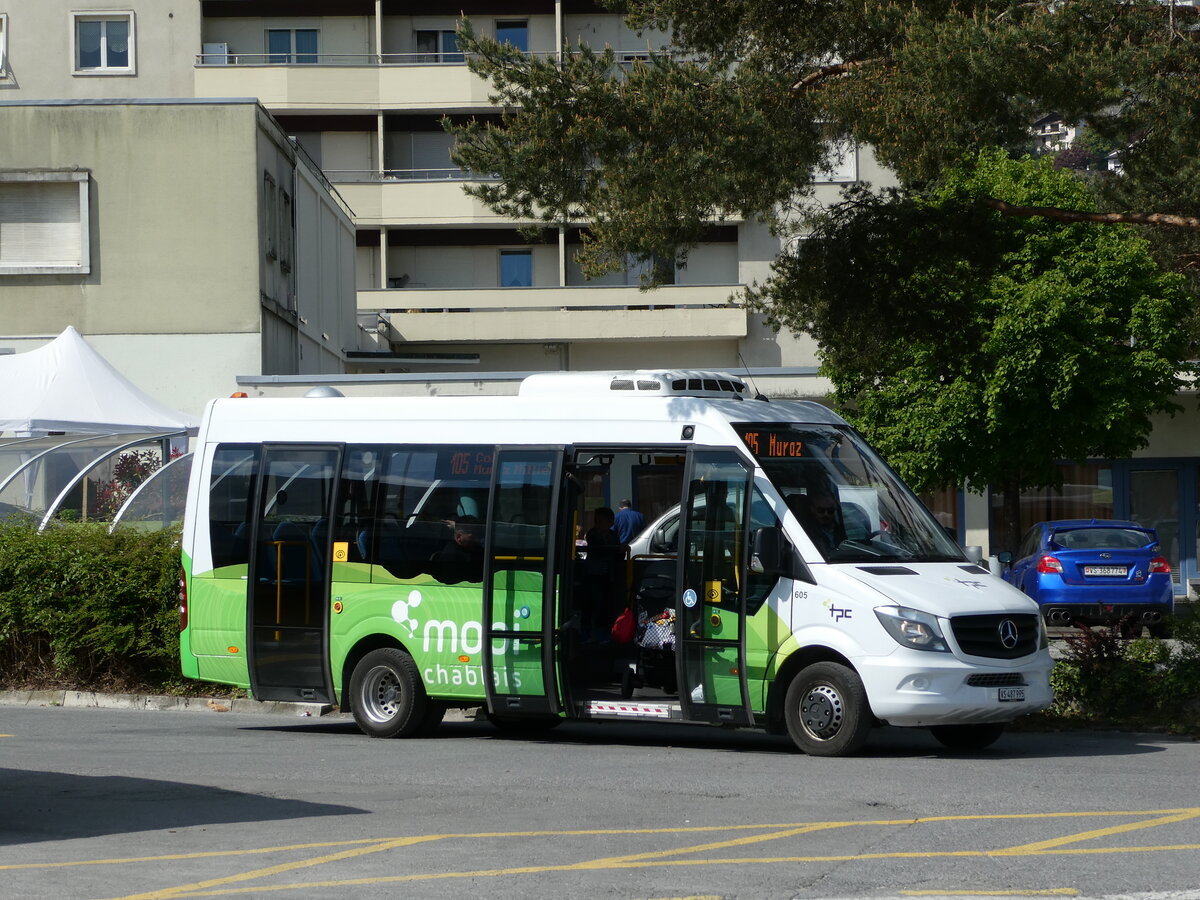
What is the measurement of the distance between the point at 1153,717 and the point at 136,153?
734 inches

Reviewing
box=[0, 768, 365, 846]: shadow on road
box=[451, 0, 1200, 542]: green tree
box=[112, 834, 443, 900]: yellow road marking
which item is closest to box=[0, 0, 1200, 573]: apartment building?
box=[451, 0, 1200, 542]: green tree

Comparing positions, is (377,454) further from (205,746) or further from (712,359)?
(712,359)

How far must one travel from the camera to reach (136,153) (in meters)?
26.6

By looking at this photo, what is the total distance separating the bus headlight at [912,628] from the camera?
11.5 m

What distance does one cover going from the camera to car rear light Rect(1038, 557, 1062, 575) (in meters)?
24.5

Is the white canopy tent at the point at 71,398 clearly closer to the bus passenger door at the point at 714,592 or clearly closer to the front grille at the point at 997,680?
the bus passenger door at the point at 714,592

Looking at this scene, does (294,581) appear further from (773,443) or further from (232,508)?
(773,443)

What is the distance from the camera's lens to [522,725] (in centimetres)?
1451

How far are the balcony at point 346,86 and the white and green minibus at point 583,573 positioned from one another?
3911 cm

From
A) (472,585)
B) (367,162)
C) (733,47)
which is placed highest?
(367,162)

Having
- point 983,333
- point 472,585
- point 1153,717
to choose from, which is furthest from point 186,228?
point 1153,717

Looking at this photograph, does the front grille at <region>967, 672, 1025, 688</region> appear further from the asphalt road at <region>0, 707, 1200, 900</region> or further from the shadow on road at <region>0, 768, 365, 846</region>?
the shadow on road at <region>0, 768, 365, 846</region>

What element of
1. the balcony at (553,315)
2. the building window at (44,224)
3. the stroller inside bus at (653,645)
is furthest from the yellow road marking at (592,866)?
the balcony at (553,315)

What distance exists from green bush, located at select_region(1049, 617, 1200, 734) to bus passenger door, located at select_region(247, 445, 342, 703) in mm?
6048
